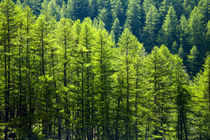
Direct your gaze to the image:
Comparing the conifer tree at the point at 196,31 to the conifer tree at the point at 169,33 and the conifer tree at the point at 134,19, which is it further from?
the conifer tree at the point at 134,19

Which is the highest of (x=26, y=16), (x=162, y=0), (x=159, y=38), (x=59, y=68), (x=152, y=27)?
(x=162, y=0)

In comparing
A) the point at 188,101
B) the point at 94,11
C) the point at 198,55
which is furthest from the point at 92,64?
the point at 94,11

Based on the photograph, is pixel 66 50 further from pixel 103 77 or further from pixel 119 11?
pixel 119 11

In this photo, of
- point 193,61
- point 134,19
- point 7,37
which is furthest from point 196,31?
point 7,37

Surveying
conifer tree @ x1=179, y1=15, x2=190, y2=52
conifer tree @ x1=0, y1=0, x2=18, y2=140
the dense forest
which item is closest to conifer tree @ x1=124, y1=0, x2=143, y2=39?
conifer tree @ x1=179, y1=15, x2=190, y2=52

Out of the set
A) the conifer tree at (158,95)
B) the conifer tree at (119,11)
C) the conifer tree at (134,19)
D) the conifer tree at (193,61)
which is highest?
the conifer tree at (119,11)

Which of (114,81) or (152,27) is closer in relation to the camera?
(114,81)

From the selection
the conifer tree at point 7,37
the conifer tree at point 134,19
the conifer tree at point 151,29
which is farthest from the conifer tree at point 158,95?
the conifer tree at point 134,19

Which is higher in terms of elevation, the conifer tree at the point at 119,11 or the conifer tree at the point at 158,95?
the conifer tree at the point at 119,11

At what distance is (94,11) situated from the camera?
10769 cm

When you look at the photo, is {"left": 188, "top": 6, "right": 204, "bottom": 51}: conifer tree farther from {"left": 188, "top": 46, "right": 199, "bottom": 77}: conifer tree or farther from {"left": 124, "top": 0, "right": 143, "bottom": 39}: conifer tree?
{"left": 124, "top": 0, "right": 143, "bottom": 39}: conifer tree

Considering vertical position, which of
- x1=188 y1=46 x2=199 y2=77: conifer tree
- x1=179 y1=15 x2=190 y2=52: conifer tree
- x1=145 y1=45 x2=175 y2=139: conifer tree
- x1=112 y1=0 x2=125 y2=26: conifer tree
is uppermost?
x1=112 y1=0 x2=125 y2=26: conifer tree

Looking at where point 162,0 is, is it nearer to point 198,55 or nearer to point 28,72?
→ point 198,55

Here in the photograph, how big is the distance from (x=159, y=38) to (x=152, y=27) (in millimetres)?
7902
